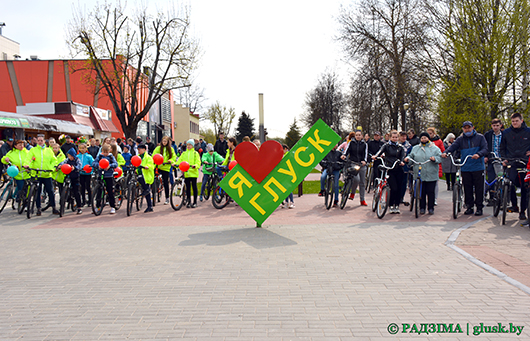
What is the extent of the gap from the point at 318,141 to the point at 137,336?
5.48 meters

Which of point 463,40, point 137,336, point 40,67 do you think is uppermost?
point 40,67

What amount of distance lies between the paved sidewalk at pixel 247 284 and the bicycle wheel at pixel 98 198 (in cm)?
226

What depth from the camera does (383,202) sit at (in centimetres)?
915

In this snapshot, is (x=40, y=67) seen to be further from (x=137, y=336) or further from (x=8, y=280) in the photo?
(x=137, y=336)

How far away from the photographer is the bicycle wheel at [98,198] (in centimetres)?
1060

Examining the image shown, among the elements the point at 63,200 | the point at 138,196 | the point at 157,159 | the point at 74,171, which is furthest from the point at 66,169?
the point at 157,159

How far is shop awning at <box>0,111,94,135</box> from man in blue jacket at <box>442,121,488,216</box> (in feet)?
69.4

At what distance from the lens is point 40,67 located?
40.3 metres

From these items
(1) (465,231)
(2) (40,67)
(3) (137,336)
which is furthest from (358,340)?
(2) (40,67)

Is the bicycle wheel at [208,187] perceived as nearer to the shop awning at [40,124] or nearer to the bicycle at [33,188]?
the bicycle at [33,188]

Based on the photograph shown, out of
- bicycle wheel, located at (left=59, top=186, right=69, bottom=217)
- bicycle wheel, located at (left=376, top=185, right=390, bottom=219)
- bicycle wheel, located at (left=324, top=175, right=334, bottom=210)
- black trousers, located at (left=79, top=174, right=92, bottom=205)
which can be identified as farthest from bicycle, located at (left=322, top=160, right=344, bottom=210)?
bicycle wheel, located at (left=59, top=186, right=69, bottom=217)

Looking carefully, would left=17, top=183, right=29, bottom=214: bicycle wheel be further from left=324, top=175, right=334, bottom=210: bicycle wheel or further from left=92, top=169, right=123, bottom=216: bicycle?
left=324, top=175, right=334, bottom=210: bicycle wheel

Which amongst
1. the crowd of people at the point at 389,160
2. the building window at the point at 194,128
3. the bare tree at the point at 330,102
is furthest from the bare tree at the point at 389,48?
the building window at the point at 194,128

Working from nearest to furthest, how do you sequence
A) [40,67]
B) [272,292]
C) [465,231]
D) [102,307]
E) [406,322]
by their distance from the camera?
[406,322], [102,307], [272,292], [465,231], [40,67]
